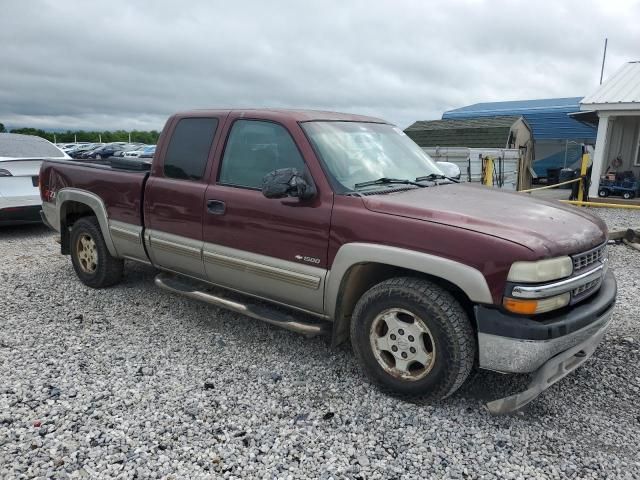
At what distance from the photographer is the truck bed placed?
4613 millimetres

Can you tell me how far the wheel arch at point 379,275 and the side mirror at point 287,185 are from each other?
0.46 m

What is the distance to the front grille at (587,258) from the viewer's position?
297 cm

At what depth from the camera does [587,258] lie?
3092mm

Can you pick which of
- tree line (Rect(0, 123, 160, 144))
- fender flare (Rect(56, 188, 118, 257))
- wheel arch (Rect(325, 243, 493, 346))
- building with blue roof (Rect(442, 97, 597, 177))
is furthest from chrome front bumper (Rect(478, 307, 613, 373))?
tree line (Rect(0, 123, 160, 144))

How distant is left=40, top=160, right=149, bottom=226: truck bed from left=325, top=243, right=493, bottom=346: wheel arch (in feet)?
7.19

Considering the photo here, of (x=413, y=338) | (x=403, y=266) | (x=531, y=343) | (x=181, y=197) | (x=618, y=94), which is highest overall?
(x=618, y=94)

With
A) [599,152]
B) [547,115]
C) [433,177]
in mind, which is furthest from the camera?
[547,115]

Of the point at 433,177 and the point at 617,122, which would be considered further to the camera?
the point at 617,122

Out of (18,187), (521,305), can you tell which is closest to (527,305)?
(521,305)

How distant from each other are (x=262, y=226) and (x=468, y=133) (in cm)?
1757

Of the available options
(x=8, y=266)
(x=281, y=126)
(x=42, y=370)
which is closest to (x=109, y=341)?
(x=42, y=370)

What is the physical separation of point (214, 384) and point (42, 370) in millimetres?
1269

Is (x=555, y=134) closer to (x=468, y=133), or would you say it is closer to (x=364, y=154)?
(x=468, y=133)

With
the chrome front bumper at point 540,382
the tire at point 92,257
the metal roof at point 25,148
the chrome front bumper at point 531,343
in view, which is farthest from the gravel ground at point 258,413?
the metal roof at point 25,148
